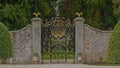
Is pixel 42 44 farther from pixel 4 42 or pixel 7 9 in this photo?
pixel 7 9

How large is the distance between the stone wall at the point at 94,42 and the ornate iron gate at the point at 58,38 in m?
0.89

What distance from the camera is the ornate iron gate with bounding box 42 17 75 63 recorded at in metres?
26.4

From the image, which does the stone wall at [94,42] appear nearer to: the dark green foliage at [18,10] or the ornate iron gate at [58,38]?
the ornate iron gate at [58,38]

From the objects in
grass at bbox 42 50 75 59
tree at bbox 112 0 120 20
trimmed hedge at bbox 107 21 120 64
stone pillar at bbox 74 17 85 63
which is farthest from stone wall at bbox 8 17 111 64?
tree at bbox 112 0 120 20

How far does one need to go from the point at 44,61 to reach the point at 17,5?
9.83 m

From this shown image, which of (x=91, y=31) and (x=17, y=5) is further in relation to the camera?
(x=17, y=5)

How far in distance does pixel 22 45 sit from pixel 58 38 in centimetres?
225

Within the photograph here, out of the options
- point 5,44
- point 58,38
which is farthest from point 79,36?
point 5,44

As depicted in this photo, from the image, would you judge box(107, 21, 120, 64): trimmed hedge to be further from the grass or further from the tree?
the tree

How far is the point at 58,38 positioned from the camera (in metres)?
26.3

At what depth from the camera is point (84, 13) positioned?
39.3 meters

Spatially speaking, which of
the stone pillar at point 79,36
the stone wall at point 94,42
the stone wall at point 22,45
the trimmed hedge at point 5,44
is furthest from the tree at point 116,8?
the trimmed hedge at point 5,44

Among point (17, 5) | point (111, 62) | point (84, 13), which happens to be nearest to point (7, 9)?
point (17, 5)

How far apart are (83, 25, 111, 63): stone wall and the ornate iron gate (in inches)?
35.2
